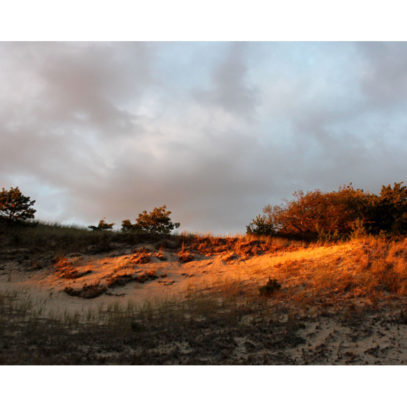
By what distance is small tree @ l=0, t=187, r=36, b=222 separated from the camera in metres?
22.9

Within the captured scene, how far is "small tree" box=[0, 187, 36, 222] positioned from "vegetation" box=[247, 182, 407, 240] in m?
16.6

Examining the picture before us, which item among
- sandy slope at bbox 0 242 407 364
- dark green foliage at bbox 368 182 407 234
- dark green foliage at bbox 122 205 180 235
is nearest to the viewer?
sandy slope at bbox 0 242 407 364

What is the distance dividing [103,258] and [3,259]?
5.85 m

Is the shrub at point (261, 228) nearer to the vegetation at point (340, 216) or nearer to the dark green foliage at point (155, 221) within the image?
the vegetation at point (340, 216)

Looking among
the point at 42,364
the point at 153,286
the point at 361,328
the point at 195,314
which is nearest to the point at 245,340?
the point at 195,314

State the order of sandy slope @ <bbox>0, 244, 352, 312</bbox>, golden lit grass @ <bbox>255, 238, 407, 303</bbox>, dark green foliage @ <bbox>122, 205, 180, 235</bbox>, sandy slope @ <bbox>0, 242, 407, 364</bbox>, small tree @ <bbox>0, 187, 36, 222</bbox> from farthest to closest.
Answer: dark green foliage @ <bbox>122, 205, 180, 235</bbox> < small tree @ <bbox>0, 187, 36, 222</bbox> < sandy slope @ <bbox>0, 244, 352, 312</bbox> < golden lit grass @ <bbox>255, 238, 407, 303</bbox> < sandy slope @ <bbox>0, 242, 407, 364</bbox>

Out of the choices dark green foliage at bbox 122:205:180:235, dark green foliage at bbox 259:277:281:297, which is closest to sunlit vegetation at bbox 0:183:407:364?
dark green foliage at bbox 259:277:281:297

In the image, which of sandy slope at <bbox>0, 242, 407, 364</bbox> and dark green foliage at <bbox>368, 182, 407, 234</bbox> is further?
dark green foliage at <bbox>368, 182, 407, 234</bbox>

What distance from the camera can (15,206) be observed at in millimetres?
23266

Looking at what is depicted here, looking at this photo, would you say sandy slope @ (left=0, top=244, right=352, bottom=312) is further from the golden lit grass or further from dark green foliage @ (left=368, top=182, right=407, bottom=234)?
dark green foliage @ (left=368, top=182, right=407, bottom=234)

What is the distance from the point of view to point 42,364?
6406 mm

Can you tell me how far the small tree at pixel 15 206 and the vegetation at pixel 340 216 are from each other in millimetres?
16560

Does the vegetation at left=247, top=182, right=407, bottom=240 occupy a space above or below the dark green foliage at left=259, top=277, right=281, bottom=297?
above

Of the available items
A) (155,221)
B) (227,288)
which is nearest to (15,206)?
(155,221)
